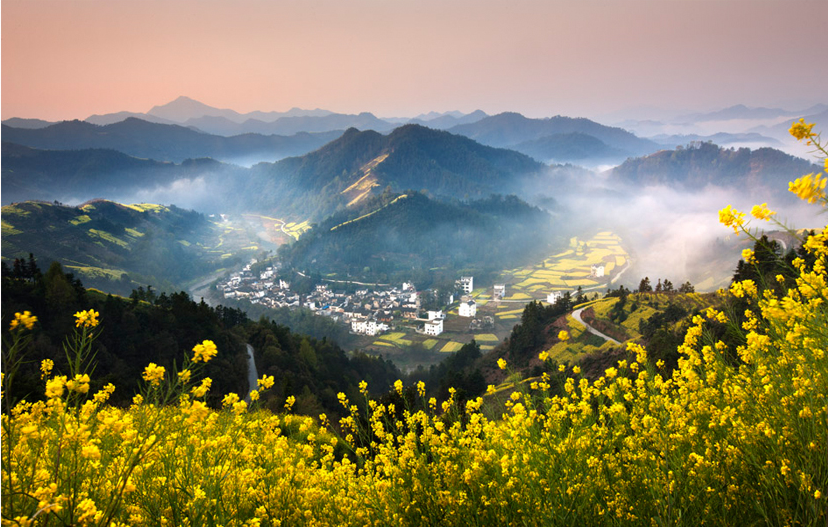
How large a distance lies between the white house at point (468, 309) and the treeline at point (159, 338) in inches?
1951

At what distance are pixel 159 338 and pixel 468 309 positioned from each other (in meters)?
69.2

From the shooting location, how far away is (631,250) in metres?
141

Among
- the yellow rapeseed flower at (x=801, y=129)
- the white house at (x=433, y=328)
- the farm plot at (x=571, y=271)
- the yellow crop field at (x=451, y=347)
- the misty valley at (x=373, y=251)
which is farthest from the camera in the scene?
the farm plot at (x=571, y=271)

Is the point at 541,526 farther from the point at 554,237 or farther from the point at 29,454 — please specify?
the point at 554,237

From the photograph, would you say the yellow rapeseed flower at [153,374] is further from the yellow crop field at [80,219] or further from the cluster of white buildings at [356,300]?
the yellow crop field at [80,219]

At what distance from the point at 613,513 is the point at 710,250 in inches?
5532

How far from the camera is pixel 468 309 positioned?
9188 cm

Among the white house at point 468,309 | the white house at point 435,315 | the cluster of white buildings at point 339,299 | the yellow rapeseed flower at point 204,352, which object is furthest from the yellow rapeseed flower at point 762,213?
the white house at point 468,309

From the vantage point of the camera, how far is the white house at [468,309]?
90756 mm

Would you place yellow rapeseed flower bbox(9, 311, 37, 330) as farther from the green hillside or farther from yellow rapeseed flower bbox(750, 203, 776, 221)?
the green hillside

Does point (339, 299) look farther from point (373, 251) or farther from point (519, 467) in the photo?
point (519, 467)

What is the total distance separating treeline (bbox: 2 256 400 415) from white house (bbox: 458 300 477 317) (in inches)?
1951

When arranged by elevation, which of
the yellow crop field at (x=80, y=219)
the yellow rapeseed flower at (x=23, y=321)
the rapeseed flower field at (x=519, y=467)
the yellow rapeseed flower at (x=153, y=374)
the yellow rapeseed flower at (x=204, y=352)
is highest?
the yellow crop field at (x=80, y=219)

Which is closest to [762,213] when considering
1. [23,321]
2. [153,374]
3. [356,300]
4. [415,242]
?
[23,321]
